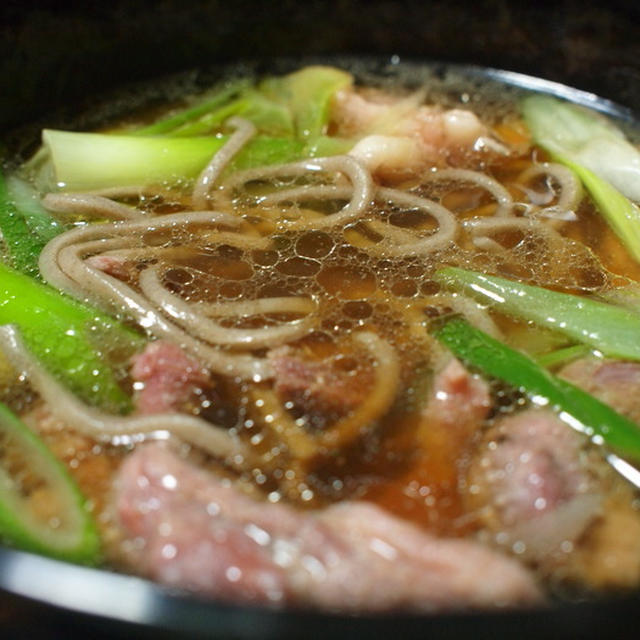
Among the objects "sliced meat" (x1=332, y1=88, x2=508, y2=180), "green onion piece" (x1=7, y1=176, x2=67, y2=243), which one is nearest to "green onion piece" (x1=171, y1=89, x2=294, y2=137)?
"sliced meat" (x1=332, y1=88, x2=508, y2=180)

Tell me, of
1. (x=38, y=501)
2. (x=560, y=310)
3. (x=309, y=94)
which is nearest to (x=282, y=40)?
(x=309, y=94)

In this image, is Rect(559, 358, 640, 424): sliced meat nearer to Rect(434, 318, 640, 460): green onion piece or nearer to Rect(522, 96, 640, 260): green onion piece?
Rect(434, 318, 640, 460): green onion piece

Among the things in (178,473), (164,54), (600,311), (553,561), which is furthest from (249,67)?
(553,561)

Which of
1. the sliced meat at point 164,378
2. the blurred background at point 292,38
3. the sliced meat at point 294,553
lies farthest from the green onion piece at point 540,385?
the blurred background at point 292,38

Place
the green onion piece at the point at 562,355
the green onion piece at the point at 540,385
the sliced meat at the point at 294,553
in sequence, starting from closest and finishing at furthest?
the sliced meat at the point at 294,553 < the green onion piece at the point at 540,385 < the green onion piece at the point at 562,355

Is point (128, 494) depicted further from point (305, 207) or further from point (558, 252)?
point (558, 252)

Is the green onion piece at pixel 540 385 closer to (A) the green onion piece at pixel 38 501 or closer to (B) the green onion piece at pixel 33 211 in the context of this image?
(A) the green onion piece at pixel 38 501
